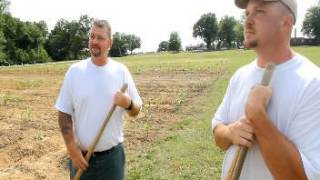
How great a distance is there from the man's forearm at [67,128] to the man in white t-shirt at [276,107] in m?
1.96

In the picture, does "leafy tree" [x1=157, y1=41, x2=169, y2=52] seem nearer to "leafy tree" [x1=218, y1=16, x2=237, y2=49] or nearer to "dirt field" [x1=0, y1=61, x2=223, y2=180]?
"leafy tree" [x1=218, y1=16, x2=237, y2=49]

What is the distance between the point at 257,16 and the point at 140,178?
4931 mm

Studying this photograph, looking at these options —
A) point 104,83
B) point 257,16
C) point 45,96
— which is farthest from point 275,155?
point 45,96

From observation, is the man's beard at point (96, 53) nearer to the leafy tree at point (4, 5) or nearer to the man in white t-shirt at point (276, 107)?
the man in white t-shirt at point (276, 107)

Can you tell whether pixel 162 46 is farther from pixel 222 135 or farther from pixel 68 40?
pixel 222 135

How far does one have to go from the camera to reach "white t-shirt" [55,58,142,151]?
412 cm

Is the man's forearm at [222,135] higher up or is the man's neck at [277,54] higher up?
the man's neck at [277,54]

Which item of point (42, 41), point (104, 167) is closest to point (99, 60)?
point (104, 167)

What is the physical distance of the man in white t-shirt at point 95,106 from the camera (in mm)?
4117

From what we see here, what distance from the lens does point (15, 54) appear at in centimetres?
8119

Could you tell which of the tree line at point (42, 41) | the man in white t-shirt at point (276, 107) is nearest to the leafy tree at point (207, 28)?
the tree line at point (42, 41)

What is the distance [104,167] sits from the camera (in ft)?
13.9

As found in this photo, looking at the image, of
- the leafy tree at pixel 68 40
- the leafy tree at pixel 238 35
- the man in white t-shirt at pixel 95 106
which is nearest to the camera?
the man in white t-shirt at pixel 95 106

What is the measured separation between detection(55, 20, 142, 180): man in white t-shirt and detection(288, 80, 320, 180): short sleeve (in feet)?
6.73
